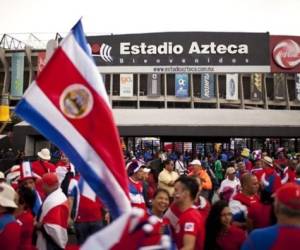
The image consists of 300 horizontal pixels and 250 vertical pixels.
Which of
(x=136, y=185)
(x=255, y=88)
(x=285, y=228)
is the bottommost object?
(x=285, y=228)

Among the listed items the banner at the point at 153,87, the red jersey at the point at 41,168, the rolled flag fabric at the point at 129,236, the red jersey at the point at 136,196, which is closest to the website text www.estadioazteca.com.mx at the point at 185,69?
the red jersey at the point at 41,168

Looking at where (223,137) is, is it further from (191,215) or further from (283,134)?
(191,215)

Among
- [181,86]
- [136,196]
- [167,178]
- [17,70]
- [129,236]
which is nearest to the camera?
[129,236]

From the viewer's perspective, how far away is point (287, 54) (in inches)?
898

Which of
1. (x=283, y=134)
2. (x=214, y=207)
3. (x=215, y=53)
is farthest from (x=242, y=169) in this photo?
(x=215, y=53)

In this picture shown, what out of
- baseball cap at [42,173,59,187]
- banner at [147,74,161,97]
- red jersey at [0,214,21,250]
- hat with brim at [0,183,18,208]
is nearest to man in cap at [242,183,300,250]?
red jersey at [0,214,21,250]

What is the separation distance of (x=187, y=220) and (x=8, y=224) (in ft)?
4.84

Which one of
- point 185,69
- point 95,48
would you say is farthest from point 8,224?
point 95,48

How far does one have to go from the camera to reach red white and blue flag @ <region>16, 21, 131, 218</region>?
2.92 meters

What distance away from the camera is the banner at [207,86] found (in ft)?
162

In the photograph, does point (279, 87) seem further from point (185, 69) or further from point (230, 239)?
point (230, 239)

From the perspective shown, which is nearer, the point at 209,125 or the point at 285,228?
the point at 285,228

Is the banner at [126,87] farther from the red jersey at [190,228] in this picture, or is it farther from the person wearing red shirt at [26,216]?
the red jersey at [190,228]

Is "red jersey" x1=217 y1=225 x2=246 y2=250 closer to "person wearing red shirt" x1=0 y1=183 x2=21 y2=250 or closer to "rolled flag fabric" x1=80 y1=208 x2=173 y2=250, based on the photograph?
"person wearing red shirt" x1=0 y1=183 x2=21 y2=250
